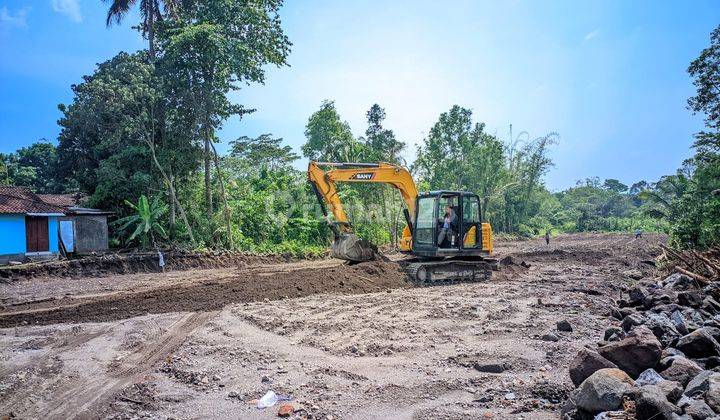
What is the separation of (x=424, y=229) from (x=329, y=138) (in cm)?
1608

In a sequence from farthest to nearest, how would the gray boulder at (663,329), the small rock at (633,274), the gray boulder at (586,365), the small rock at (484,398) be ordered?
1. the small rock at (633,274)
2. the gray boulder at (663,329)
3. the small rock at (484,398)
4. the gray boulder at (586,365)

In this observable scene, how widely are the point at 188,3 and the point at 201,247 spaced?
1170 cm

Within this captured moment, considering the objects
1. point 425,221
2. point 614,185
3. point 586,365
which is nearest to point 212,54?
point 425,221

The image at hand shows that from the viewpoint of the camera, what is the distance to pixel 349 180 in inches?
531

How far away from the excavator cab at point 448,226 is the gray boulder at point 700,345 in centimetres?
780

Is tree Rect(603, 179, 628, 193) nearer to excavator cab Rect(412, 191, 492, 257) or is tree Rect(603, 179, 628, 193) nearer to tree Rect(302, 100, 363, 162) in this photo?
tree Rect(302, 100, 363, 162)

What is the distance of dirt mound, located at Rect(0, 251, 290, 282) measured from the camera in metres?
16.2

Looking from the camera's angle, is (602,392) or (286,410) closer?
(602,392)

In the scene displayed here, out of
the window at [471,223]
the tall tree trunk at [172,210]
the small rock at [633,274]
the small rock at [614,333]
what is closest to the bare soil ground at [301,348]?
the small rock at [614,333]

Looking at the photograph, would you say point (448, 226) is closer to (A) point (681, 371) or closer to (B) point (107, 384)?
(A) point (681, 371)

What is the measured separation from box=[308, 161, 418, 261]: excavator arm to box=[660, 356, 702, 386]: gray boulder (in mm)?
9266

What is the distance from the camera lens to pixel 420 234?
13.2m

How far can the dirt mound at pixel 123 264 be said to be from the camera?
636 inches

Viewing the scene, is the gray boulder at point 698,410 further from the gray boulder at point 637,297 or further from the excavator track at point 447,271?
the excavator track at point 447,271
